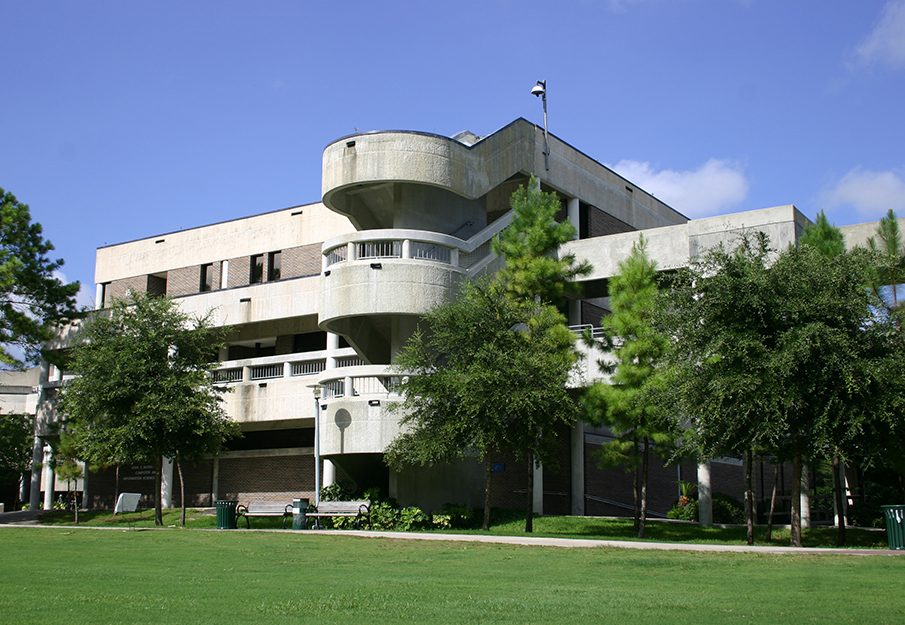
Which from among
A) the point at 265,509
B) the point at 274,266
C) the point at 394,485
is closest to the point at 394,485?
the point at 394,485

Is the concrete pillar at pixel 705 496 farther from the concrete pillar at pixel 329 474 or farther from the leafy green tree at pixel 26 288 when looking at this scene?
the leafy green tree at pixel 26 288

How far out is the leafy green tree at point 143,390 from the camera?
2695cm

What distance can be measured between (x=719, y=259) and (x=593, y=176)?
18.2 m

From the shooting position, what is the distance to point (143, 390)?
27.1 metres

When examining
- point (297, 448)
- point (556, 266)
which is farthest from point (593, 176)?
point (297, 448)

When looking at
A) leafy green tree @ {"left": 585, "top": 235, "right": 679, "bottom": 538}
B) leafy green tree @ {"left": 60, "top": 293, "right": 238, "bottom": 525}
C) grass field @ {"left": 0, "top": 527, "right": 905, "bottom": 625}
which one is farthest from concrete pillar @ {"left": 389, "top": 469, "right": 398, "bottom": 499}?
grass field @ {"left": 0, "top": 527, "right": 905, "bottom": 625}

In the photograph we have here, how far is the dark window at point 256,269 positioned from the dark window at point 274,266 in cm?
45

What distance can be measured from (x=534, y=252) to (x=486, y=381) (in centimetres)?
556

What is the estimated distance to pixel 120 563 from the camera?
1503cm

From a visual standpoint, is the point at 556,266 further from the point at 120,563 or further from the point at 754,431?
the point at 120,563

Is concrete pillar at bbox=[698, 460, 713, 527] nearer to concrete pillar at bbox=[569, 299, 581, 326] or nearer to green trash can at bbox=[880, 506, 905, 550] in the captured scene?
concrete pillar at bbox=[569, 299, 581, 326]

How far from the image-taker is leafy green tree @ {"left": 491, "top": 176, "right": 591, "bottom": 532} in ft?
87.6

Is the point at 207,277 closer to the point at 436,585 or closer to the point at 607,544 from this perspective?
the point at 607,544

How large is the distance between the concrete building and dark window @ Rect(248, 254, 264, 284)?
0.28 ft
